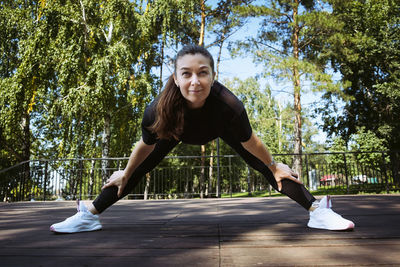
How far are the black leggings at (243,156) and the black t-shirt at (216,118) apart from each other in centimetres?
11

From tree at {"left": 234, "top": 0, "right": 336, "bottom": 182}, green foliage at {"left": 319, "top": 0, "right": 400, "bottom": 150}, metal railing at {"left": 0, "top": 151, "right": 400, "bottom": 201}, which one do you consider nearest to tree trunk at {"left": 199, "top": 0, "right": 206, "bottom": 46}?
tree at {"left": 234, "top": 0, "right": 336, "bottom": 182}

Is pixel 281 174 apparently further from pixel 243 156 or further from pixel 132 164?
pixel 132 164

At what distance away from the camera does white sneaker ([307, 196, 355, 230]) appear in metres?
1.73

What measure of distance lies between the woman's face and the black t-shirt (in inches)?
5.8

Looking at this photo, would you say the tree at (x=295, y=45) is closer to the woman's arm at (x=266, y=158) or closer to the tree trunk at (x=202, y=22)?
the tree trunk at (x=202, y=22)

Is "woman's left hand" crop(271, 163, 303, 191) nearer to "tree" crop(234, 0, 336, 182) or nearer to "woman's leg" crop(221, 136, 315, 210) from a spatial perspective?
"woman's leg" crop(221, 136, 315, 210)

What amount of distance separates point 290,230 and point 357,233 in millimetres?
384

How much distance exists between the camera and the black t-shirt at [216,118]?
1717 mm

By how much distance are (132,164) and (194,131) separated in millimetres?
521

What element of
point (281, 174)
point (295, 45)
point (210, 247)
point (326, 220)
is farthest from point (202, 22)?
point (210, 247)

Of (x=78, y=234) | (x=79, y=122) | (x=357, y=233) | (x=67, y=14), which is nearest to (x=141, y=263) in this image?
(x=78, y=234)

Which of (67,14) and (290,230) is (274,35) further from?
(290,230)

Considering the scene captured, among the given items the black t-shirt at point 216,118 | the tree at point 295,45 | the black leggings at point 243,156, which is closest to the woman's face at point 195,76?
the black t-shirt at point 216,118

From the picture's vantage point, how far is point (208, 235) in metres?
1.70
